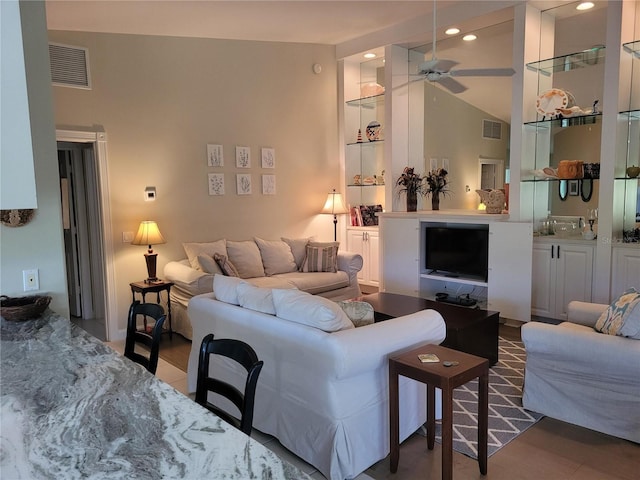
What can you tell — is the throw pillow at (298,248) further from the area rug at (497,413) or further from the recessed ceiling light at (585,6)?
the recessed ceiling light at (585,6)

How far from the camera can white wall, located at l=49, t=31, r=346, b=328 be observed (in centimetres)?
504

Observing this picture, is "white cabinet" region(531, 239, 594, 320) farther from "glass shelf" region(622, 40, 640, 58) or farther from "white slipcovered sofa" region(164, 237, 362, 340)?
"white slipcovered sofa" region(164, 237, 362, 340)

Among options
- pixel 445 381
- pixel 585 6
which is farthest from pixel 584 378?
pixel 585 6

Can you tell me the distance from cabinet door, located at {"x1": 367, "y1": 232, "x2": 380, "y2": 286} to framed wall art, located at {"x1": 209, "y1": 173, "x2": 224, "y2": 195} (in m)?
2.29

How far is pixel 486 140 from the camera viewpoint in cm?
678

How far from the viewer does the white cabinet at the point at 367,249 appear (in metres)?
6.94

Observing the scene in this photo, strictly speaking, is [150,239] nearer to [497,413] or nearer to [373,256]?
[373,256]

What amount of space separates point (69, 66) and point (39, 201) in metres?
2.76

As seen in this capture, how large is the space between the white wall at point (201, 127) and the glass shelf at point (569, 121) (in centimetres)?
298

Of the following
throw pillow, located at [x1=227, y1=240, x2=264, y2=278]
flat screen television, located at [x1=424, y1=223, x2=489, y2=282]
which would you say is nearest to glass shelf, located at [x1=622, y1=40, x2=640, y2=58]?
flat screen television, located at [x1=424, y1=223, x2=489, y2=282]

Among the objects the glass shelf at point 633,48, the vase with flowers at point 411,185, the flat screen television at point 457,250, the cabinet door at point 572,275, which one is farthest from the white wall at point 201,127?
the glass shelf at point 633,48

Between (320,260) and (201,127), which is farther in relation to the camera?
(320,260)

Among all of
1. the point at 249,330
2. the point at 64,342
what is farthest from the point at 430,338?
the point at 64,342

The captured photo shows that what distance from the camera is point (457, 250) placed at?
574 cm
